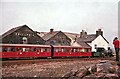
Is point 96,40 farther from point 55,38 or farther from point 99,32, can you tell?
point 55,38

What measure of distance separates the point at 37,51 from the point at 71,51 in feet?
27.7

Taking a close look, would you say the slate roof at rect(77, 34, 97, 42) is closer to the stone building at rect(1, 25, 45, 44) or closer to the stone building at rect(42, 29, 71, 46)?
the stone building at rect(42, 29, 71, 46)

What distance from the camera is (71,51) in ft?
138

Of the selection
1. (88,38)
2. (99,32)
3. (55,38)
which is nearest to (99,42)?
(99,32)

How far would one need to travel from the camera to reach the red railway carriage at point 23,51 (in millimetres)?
32031

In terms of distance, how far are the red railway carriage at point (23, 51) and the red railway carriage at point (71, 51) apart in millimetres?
1898

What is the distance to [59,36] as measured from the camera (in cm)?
6412

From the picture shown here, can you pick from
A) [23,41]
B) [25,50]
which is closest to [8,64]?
[25,50]

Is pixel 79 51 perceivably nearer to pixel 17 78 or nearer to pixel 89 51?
pixel 89 51

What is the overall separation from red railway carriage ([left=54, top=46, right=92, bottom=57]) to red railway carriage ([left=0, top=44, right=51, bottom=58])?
190cm

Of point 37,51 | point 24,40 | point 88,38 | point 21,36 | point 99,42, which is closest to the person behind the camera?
point 37,51

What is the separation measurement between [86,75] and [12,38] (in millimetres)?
37641

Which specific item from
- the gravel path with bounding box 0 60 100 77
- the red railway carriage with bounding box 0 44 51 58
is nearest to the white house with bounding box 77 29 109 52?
the red railway carriage with bounding box 0 44 51 58

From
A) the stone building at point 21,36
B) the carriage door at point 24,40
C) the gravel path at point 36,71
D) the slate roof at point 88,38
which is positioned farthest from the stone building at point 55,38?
the gravel path at point 36,71
